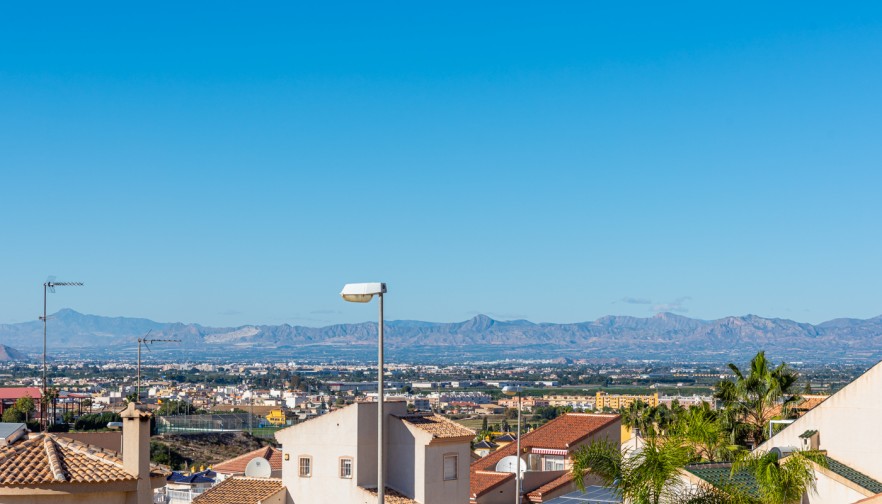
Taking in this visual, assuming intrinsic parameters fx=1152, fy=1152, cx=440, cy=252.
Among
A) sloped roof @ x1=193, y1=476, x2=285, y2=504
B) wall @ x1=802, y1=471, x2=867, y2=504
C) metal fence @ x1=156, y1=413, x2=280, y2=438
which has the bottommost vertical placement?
metal fence @ x1=156, y1=413, x2=280, y2=438

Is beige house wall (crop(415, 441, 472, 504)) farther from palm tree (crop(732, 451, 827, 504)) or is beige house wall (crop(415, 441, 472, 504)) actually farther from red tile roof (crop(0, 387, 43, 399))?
red tile roof (crop(0, 387, 43, 399))

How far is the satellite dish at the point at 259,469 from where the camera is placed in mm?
42406

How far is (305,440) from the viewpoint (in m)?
37.8

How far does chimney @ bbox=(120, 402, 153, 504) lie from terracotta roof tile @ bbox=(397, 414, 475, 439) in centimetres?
1701

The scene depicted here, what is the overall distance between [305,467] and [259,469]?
5438mm

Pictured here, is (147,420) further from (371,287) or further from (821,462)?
(821,462)

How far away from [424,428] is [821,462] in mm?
15192

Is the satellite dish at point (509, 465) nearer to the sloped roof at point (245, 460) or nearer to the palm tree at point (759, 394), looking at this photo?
the palm tree at point (759, 394)

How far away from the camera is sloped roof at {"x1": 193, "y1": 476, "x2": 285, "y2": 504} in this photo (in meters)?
37.7

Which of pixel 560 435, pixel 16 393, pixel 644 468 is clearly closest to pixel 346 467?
pixel 560 435

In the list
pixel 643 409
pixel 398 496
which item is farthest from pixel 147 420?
pixel 643 409

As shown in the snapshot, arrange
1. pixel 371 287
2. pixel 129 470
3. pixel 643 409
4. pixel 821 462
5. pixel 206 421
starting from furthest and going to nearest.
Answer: pixel 206 421
pixel 643 409
pixel 821 462
pixel 129 470
pixel 371 287

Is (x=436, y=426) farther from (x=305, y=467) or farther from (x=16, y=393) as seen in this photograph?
(x=16, y=393)

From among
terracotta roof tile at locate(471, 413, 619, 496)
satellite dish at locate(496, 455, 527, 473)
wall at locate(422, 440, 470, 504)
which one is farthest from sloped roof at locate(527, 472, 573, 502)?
wall at locate(422, 440, 470, 504)
